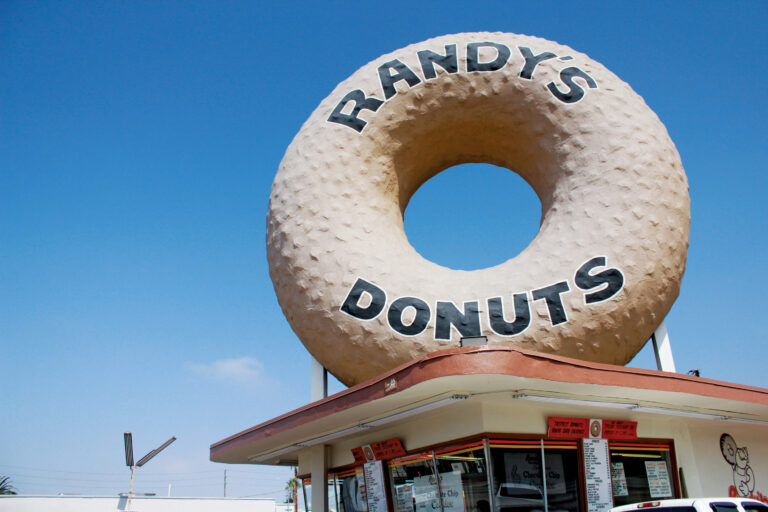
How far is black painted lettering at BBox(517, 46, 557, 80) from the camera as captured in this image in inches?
305

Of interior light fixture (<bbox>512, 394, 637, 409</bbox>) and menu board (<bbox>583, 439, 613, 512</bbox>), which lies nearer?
interior light fixture (<bbox>512, 394, 637, 409</bbox>)

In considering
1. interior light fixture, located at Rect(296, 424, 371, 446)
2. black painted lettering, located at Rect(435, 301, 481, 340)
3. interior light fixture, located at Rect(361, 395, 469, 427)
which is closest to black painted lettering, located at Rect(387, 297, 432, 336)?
black painted lettering, located at Rect(435, 301, 481, 340)

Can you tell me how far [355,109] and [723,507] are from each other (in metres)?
5.80

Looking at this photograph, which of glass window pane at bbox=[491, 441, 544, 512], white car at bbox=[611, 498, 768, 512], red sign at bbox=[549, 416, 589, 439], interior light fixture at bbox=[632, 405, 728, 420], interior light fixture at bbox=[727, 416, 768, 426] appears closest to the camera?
white car at bbox=[611, 498, 768, 512]

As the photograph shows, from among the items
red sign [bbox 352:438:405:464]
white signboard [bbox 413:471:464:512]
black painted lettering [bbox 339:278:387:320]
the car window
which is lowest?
the car window

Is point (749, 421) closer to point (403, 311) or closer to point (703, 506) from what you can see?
point (703, 506)

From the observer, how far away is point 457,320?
620cm

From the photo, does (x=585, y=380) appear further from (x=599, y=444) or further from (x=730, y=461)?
(x=730, y=461)

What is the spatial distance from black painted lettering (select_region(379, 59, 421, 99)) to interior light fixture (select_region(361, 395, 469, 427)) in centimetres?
405

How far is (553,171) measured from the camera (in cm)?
743

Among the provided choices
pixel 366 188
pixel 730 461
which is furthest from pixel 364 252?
pixel 730 461

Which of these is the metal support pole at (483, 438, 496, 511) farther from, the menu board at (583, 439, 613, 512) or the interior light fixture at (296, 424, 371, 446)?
the interior light fixture at (296, 424, 371, 446)

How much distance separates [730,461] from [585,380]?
3.42 m

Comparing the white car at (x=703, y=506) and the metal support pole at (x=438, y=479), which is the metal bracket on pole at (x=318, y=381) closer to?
the metal support pole at (x=438, y=479)
